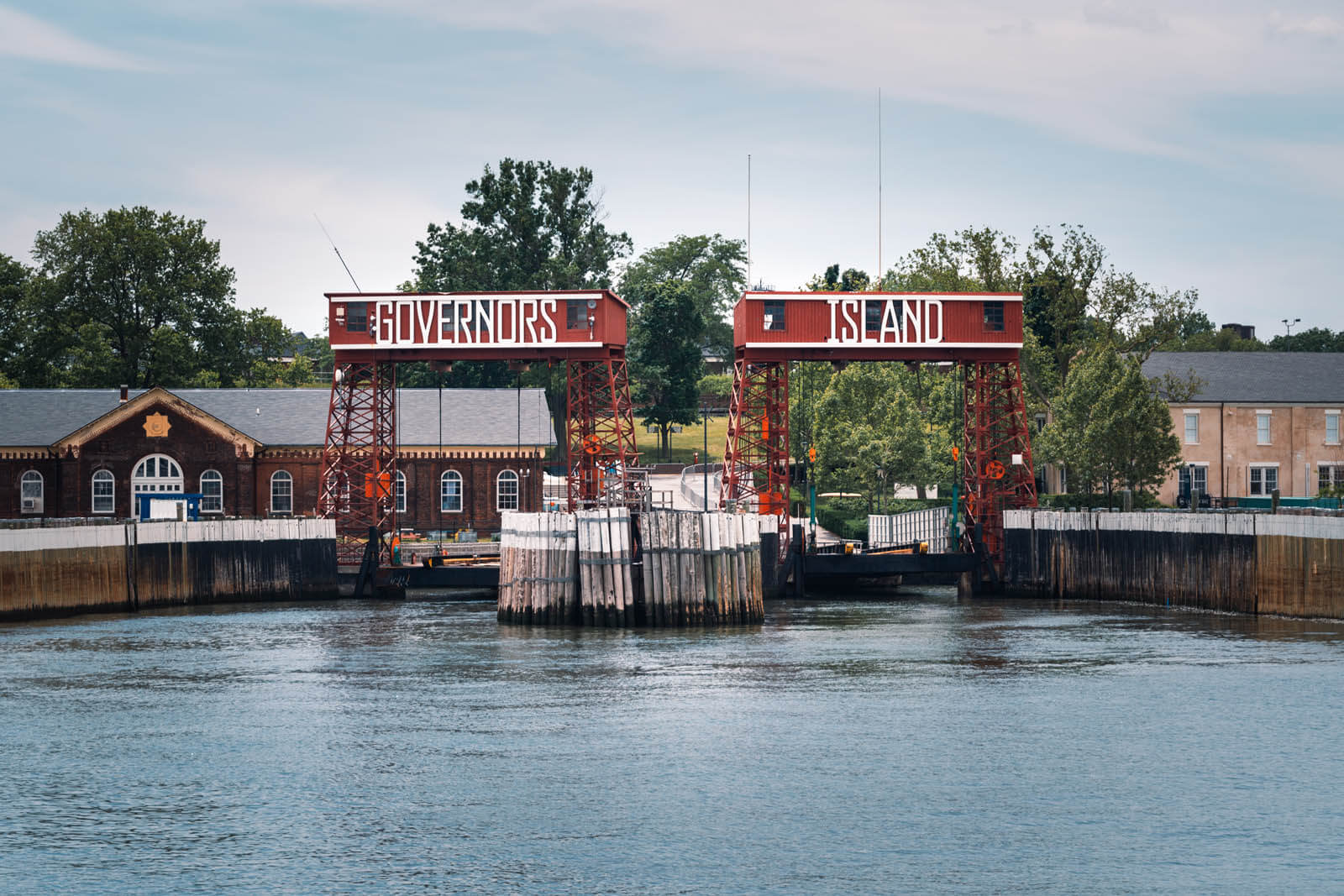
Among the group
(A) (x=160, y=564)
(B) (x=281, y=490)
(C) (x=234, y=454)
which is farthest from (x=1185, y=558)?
(C) (x=234, y=454)

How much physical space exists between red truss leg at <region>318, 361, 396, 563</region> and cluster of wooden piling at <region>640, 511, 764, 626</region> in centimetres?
1629

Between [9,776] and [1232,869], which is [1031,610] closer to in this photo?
[1232,869]

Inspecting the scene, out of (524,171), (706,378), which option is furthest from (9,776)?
(706,378)

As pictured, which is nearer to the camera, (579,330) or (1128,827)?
(1128,827)

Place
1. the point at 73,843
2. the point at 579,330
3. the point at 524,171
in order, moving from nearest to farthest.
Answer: the point at 73,843 < the point at 579,330 < the point at 524,171

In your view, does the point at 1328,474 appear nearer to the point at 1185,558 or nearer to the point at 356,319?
the point at 1185,558

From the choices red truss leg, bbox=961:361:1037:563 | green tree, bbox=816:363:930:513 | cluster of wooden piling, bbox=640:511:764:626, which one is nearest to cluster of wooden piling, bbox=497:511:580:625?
cluster of wooden piling, bbox=640:511:764:626

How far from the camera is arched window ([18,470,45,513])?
75625mm

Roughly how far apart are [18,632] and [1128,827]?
115 feet

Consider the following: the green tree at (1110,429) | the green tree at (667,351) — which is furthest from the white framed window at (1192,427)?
the green tree at (667,351)

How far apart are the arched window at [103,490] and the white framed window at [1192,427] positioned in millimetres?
58572

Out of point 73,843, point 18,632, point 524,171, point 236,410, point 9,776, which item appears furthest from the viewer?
point 524,171

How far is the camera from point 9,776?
28000mm

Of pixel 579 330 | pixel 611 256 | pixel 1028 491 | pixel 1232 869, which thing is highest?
pixel 611 256
